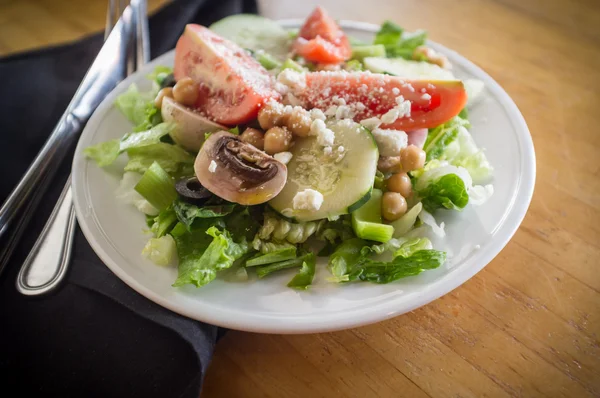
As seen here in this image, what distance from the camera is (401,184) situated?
1.87 meters

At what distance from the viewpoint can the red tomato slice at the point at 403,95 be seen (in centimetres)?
198

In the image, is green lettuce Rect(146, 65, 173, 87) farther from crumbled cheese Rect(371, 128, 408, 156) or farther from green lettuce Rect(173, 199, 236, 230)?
crumbled cheese Rect(371, 128, 408, 156)

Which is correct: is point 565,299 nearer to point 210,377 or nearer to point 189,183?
point 210,377

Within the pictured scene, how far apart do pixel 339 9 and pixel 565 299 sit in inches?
101

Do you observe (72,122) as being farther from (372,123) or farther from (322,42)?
(372,123)

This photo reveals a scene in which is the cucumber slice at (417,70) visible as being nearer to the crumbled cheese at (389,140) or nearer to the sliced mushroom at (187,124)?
the crumbled cheese at (389,140)

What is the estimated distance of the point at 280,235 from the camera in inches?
69.7

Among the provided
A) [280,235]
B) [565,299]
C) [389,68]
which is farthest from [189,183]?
[565,299]

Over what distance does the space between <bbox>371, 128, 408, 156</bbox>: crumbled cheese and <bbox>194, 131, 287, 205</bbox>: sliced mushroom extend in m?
0.38

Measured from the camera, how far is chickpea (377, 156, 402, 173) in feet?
6.28

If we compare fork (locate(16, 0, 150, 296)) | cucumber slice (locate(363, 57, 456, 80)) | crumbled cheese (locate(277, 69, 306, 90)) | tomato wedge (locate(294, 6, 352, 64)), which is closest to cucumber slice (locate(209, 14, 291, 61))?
tomato wedge (locate(294, 6, 352, 64))

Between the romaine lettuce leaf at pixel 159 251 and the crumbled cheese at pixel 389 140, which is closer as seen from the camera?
the romaine lettuce leaf at pixel 159 251

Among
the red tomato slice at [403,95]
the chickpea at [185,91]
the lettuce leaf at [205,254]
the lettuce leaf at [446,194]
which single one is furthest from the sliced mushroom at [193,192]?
the lettuce leaf at [446,194]

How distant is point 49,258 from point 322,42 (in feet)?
5.17
